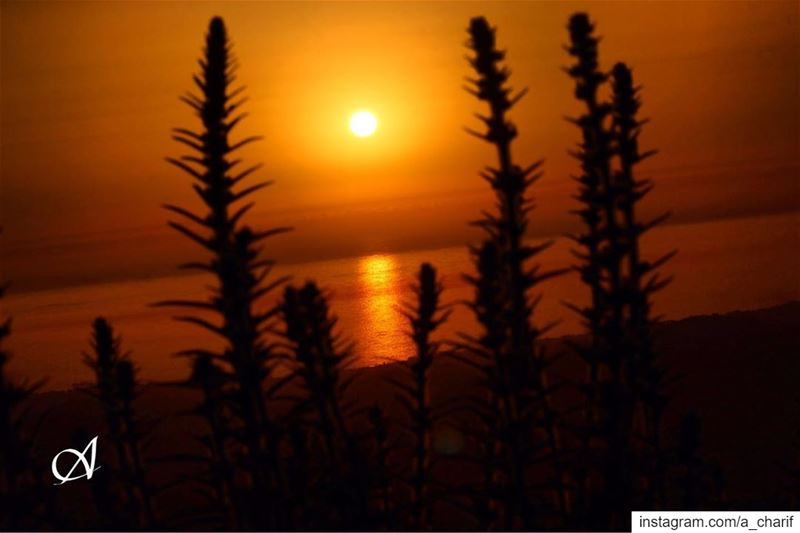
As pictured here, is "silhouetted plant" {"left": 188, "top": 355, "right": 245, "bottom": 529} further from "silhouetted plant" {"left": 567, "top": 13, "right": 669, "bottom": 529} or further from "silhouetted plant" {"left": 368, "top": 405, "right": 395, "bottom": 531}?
"silhouetted plant" {"left": 567, "top": 13, "right": 669, "bottom": 529}

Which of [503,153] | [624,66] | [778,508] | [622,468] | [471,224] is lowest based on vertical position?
[778,508]

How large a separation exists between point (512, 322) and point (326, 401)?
3.08 feet

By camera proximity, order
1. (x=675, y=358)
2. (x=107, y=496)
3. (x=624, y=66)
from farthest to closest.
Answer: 1. (x=675, y=358)
2. (x=107, y=496)
3. (x=624, y=66)

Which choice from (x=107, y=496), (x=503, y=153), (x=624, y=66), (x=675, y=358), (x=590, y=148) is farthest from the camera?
(x=675, y=358)

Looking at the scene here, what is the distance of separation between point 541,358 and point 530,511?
0.67 meters

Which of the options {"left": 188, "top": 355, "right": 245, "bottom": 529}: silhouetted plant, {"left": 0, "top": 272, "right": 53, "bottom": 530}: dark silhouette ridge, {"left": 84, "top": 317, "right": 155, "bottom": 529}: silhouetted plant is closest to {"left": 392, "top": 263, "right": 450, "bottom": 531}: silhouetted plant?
{"left": 188, "top": 355, "right": 245, "bottom": 529}: silhouetted plant

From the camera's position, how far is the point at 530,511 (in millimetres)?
4016

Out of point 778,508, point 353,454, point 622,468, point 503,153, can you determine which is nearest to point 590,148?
point 503,153

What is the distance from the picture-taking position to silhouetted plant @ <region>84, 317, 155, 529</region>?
4496mm

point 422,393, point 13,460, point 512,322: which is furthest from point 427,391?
point 13,460

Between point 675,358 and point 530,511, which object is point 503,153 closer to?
point 530,511

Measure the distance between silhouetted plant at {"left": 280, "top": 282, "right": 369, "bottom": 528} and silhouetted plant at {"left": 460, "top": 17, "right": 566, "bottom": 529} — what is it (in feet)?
2.18

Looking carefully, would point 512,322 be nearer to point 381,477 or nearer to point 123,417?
point 381,477

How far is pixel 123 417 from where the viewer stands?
15.1 ft
